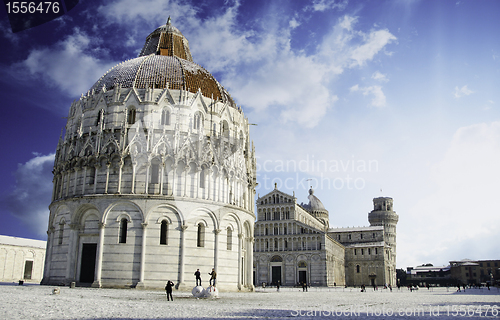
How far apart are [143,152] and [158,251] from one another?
821 cm

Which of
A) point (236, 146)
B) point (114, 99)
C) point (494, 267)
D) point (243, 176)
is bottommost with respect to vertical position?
point (494, 267)

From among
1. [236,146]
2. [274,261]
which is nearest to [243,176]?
[236,146]

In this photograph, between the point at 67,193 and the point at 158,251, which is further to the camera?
the point at 67,193

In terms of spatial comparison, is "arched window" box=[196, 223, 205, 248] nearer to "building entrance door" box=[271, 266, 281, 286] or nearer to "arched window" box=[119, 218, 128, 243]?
"arched window" box=[119, 218, 128, 243]

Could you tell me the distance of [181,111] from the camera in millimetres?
37344

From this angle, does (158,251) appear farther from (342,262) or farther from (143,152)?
(342,262)

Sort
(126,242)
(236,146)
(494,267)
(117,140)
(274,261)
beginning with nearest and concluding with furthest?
1. (126,242)
2. (117,140)
3. (236,146)
4. (274,261)
5. (494,267)

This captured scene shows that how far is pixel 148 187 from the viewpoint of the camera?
34.5 meters

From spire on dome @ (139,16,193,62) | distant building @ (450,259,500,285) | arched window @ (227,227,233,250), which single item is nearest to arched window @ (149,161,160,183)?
arched window @ (227,227,233,250)

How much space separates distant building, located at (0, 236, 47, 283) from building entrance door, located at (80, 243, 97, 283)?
131 ft

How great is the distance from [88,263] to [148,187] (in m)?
7.66

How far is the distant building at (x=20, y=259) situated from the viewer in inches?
2596

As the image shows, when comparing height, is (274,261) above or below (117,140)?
below

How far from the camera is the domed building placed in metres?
33.5
